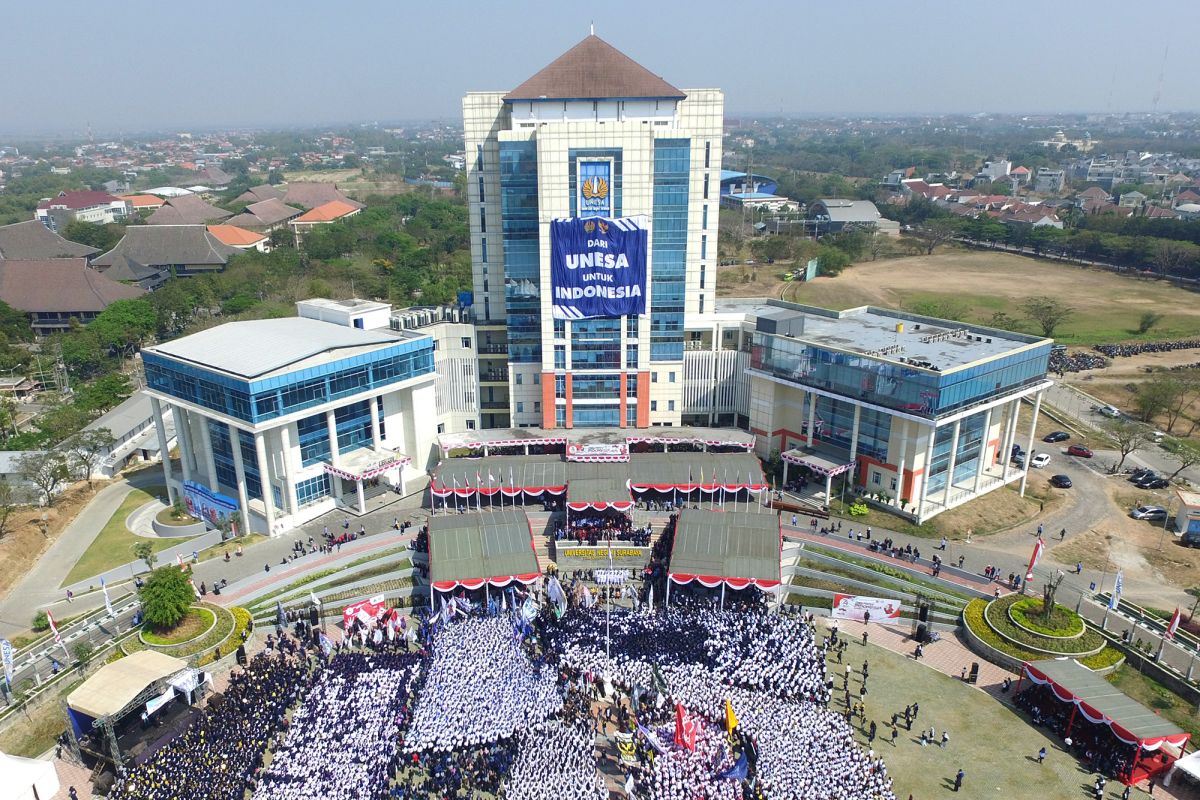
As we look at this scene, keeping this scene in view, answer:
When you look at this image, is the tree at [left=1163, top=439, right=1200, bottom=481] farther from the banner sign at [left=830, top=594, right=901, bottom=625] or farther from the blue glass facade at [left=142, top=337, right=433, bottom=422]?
the blue glass facade at [left=142, top=337, right=433, bottom=422]

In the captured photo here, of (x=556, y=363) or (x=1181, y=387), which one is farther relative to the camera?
(x=1181, y=387)

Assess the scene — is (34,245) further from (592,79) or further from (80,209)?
(592,79)

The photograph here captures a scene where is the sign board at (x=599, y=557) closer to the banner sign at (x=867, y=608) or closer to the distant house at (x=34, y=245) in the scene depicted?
→ the banner sign at (x=867, y=608)

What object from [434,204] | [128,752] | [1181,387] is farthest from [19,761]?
[434,204]

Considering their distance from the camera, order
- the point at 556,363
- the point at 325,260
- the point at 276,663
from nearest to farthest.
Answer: the point at 276,663, the point at 556,363, the point at 325,260

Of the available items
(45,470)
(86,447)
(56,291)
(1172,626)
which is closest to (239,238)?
(56,291)

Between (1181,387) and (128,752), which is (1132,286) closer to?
(1181,387)

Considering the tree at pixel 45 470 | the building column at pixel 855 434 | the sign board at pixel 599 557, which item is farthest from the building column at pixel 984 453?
the tree at pixel 45 470
